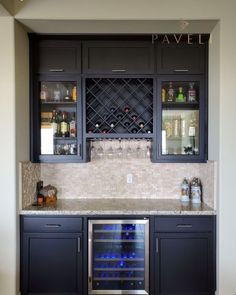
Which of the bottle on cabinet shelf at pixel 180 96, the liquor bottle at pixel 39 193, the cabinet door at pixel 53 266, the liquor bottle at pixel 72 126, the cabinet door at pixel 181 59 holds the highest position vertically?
the cabinet door at pixel 181 59

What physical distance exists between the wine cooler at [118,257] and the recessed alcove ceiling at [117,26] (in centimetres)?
187

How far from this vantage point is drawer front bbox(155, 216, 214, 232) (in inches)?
117

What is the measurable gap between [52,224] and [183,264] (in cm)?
133

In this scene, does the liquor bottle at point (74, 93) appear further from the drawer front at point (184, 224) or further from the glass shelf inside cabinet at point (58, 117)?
the drawer front at point (184, 224)

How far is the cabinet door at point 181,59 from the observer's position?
323cm
